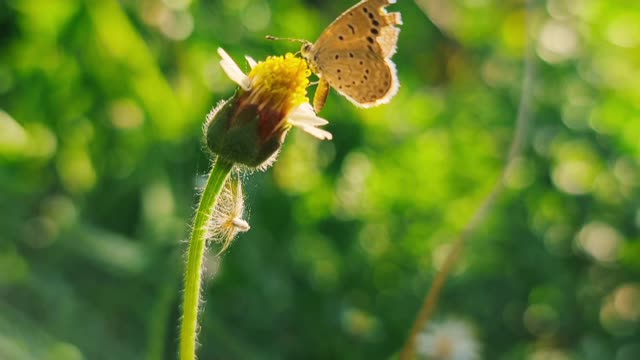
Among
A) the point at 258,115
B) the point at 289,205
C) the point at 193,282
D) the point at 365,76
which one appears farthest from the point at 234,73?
the point at 289,205

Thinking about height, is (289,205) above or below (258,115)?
below

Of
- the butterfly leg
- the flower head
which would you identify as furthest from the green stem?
the butterfly leg

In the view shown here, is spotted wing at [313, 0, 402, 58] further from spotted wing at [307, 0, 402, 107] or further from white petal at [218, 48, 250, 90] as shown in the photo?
white petal at [218, 48, 250, 90]

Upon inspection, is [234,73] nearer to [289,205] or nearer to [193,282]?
[193,282]

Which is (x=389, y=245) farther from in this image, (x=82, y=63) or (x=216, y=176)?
(x=216, y=176)

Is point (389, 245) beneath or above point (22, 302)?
beneath

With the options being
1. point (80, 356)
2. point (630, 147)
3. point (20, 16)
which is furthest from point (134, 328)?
point (630, 147)

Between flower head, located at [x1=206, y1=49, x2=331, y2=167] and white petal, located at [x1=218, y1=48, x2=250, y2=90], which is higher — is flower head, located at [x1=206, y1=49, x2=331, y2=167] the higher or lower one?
the lower one
